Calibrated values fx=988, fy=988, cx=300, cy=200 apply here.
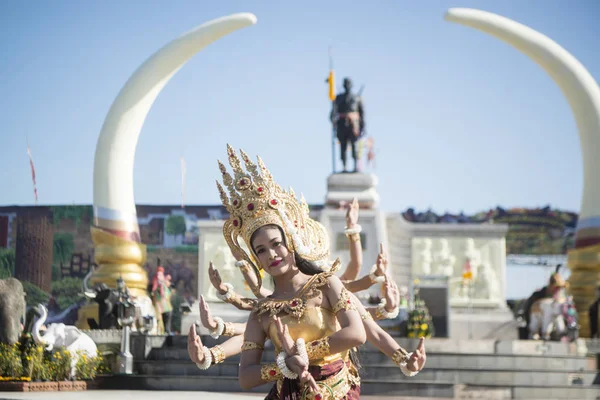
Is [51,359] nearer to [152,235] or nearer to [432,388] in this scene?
[432,388]

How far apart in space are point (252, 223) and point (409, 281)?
15258mm

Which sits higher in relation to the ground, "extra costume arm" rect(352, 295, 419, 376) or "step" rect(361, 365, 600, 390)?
"extra costume arm" rect(352, 295, 419, 376)

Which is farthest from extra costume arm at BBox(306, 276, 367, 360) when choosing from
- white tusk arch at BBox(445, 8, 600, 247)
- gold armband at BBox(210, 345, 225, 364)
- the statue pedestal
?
white tusk arch at BBox(445, 8, 600, 247)

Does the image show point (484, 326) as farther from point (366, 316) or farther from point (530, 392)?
point (366, 316)

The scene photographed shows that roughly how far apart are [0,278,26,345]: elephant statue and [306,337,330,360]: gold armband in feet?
25.6

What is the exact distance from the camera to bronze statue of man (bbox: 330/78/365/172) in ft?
65.3

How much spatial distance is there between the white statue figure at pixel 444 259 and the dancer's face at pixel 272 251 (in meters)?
15.8

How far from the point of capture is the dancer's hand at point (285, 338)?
4543mm

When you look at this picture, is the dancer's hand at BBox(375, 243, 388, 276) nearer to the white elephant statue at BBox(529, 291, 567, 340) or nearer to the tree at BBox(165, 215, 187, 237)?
the white elephant statue at BBox(529, 291, 567, 340)

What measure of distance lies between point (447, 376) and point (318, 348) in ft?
26.5

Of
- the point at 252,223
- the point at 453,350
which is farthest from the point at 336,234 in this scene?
the point at 252,223

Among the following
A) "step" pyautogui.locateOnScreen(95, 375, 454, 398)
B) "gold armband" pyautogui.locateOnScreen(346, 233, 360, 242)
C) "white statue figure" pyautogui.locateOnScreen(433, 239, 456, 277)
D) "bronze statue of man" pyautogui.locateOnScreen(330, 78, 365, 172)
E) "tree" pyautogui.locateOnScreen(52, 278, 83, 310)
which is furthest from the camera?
"tree" pyautogui.locateOnScreen(52, 278, 83, 310)

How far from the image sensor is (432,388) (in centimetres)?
1187

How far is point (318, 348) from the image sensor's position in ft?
15.9
